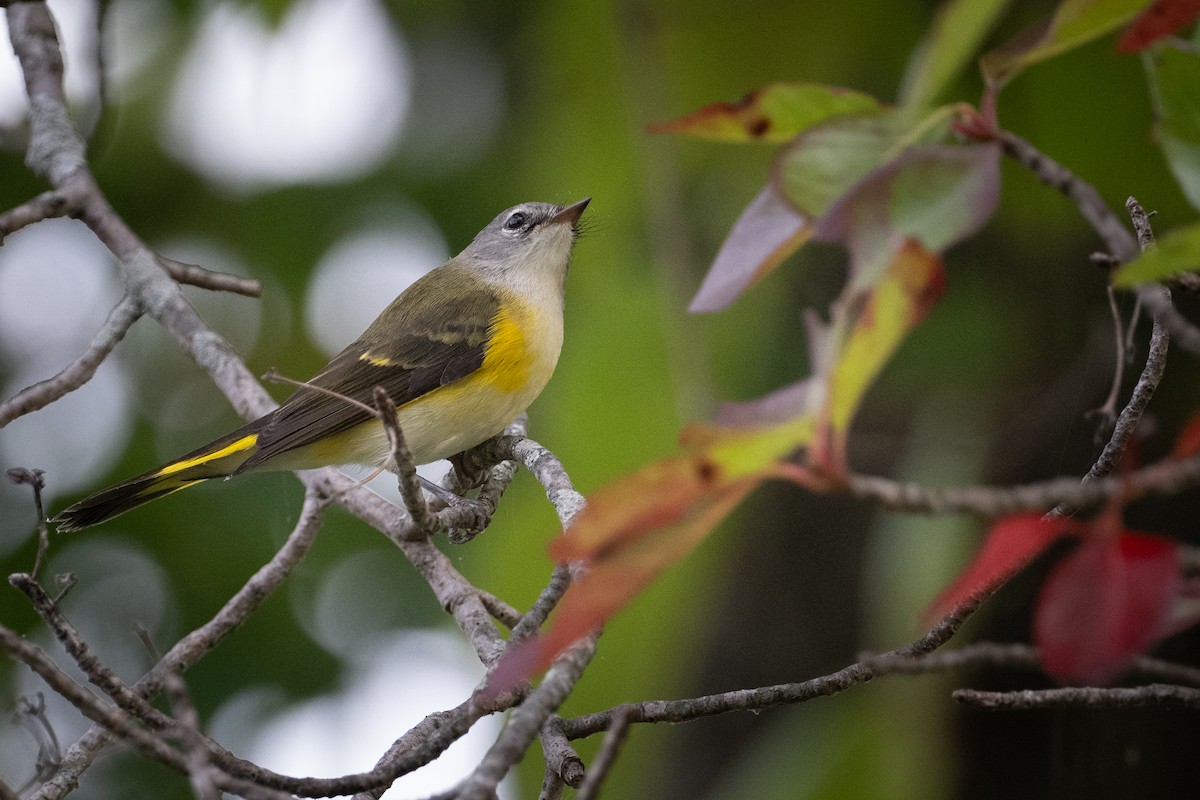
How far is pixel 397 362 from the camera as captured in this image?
2.75 metres

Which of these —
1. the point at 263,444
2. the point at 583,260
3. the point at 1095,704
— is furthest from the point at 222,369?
the point at 1095,704

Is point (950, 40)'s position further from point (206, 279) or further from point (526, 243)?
point (526, 243)

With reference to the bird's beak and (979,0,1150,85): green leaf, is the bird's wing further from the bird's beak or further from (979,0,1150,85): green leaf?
(979,0,1150,85): green leaf

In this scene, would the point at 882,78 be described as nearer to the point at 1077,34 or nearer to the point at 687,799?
the point at 1077,34

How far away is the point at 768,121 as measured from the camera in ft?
2.18

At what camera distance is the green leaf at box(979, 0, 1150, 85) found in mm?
594

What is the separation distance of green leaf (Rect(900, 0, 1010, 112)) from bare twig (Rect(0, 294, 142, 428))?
128 cm

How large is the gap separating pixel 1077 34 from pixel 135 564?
10.0ft

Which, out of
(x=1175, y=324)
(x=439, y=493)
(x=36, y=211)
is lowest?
(x=439, y=493)

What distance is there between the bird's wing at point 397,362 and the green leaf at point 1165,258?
206cm

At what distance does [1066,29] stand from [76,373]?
1342 millimetres

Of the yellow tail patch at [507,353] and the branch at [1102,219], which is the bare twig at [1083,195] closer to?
the branch at [1102,219]

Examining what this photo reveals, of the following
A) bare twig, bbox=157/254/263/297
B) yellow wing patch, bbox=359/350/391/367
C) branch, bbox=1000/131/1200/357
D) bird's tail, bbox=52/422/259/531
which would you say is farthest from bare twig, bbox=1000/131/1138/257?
yellow wing patch, bbox=359/350/391/367

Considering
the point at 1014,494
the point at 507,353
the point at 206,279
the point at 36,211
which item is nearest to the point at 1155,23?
the point at 1014,494
